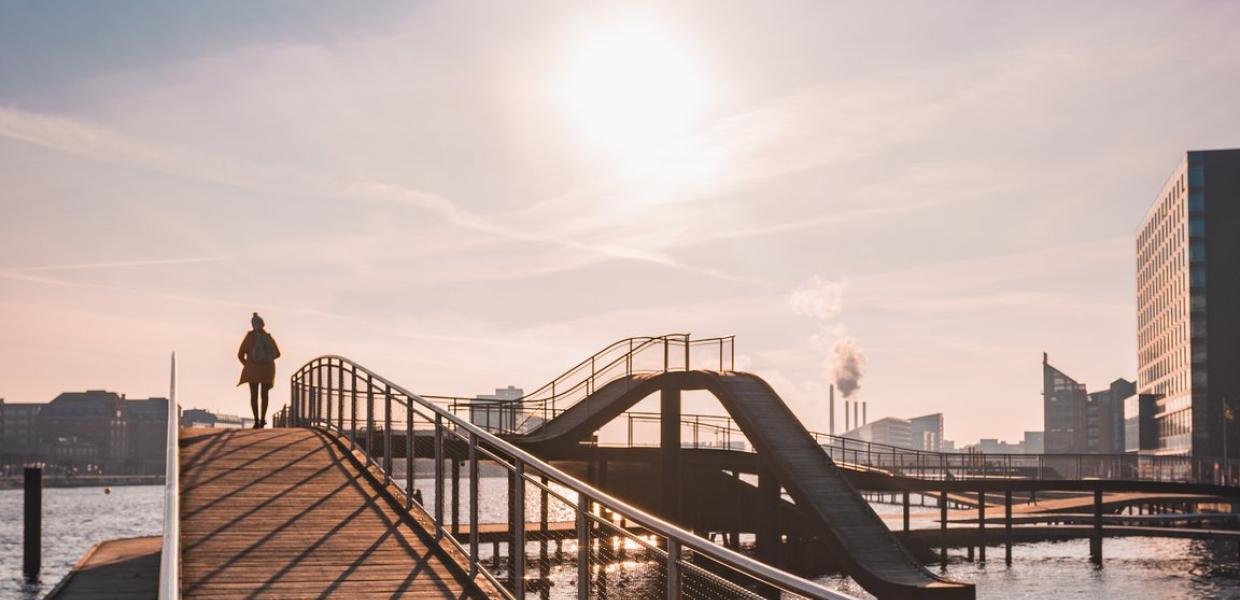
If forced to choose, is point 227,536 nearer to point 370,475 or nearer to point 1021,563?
point 370,475

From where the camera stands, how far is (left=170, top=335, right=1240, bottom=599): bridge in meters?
8.80

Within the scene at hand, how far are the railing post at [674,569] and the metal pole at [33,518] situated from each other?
2714 cm

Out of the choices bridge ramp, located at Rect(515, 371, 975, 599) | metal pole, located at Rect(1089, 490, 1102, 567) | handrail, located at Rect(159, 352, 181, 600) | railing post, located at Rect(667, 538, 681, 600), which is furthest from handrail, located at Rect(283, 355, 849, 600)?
metal pole, located at Rect(1089, 490, 1102, 567)

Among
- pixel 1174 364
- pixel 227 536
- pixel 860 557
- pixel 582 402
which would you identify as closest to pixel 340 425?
pixel 227 536

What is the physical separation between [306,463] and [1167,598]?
3096 cm

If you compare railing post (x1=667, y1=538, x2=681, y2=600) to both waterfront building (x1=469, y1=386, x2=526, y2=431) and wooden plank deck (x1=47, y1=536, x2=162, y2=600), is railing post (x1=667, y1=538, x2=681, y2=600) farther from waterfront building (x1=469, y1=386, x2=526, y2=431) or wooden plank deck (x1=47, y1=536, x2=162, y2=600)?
waterfront building (x1=469, y1=386, x2=526, y2=431)

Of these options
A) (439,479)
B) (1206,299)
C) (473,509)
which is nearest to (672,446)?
(439,479)

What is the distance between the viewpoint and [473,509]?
996 cm

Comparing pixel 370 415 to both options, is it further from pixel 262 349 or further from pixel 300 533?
pixel 262 349

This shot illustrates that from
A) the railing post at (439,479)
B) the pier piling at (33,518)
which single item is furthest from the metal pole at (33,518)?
the railing post at (439,479)

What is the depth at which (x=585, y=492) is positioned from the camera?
8.05 m

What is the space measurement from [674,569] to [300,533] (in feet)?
19.0

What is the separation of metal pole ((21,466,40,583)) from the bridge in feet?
21.5

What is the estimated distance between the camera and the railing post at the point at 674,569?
264 inches
